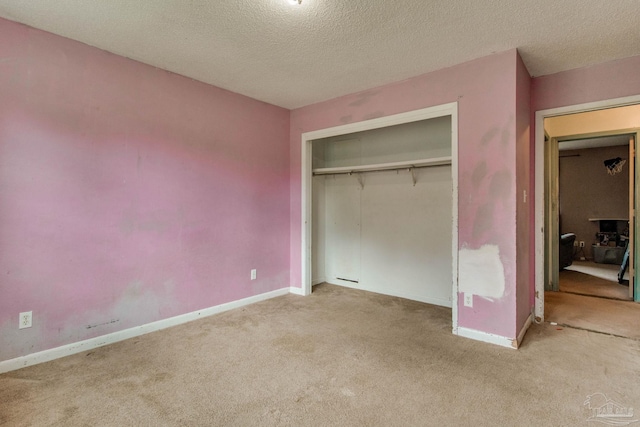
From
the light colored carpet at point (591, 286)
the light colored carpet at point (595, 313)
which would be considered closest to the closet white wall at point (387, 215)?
the light colored carpet at point (595, 313)

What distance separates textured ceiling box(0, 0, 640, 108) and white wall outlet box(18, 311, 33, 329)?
6.78 ft

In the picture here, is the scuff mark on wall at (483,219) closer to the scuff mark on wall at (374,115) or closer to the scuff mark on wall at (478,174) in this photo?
the scuff mark on wall at (478,174)

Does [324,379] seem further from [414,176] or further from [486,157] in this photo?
[414,176]

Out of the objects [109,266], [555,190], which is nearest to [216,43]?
[109,266]

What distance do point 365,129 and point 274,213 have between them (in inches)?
60.6

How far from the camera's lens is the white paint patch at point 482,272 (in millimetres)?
2615

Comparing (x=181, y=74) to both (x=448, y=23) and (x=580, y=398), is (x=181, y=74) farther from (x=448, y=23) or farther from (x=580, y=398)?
(x=580, y=398)

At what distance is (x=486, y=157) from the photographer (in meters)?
2.67

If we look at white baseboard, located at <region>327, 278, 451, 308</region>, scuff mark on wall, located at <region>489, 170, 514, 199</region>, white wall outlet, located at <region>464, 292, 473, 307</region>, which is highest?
scuff mark on wall, located at <region>489, 170, 514, 199</region>

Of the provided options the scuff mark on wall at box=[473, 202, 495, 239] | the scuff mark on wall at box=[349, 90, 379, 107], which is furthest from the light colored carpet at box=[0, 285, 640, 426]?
the scuff mark on wall at box=[349, 90, 379, 107]

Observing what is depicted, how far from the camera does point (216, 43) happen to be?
2.45 meters

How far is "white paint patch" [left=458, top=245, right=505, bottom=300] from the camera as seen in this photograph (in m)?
2.62

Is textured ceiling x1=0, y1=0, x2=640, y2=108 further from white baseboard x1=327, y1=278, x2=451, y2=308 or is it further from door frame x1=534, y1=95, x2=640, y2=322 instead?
white baseboard x1=327, y1=278, x2=451, y2=308

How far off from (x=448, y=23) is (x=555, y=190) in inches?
129
